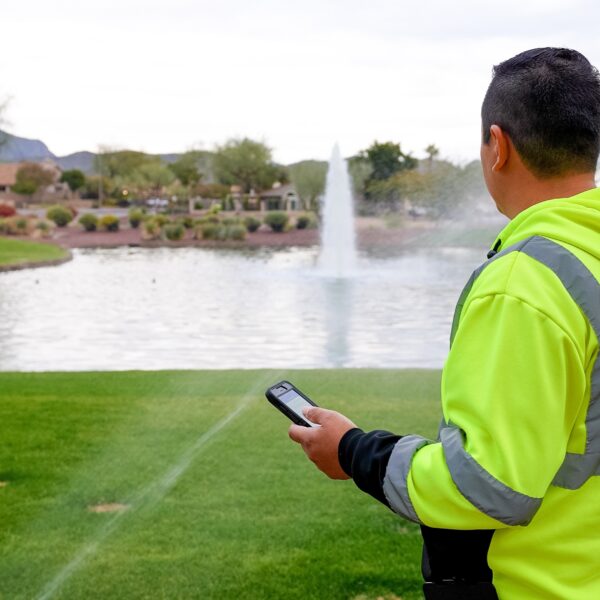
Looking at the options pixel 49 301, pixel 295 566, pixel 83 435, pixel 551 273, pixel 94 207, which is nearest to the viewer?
pixel 551 273

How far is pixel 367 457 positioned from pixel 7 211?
42.1m

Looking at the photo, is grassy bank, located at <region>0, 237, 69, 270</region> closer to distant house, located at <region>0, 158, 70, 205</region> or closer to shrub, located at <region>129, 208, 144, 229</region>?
shrub, located at <region>129, 208, 144, 229</region>

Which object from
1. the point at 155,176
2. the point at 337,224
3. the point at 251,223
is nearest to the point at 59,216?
the point at 251,223

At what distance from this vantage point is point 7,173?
170 feet

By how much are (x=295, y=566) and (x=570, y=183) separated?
253cm

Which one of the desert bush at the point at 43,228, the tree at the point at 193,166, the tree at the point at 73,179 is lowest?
the desert bush at the point at 43,228

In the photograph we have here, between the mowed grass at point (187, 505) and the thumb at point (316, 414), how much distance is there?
2.01 meters

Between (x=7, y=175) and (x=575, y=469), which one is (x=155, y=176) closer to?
(x=7, y=175)

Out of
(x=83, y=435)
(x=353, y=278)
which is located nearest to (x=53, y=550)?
(x=83, y=435)

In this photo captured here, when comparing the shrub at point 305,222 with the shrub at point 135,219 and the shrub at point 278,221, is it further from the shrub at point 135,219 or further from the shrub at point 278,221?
the shrub at point 135,219

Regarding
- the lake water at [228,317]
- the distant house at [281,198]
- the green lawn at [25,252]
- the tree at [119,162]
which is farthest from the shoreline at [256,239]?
the tree at [119,162]

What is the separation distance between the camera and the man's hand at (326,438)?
A: 51.3 inches

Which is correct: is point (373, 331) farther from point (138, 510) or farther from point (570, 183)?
point (570, 183)

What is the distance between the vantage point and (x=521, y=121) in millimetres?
1197
